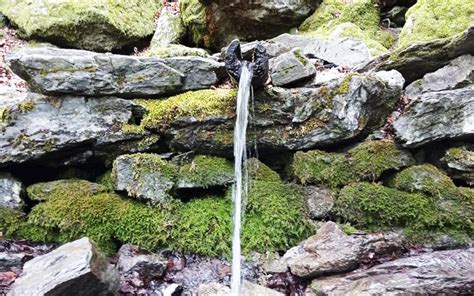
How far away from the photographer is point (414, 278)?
3.90 meters

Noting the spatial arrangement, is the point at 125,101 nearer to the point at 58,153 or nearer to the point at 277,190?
the point at 58,153

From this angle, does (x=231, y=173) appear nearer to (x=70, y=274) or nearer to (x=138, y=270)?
(x=138, y=270)

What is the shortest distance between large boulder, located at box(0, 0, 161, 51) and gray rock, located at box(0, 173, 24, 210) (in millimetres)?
4747

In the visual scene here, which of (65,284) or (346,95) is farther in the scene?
(346,95)

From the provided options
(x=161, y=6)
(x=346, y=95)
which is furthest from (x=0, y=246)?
(x=161, y=6)

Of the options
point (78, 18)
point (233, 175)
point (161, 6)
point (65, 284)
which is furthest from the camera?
point (161, 6)

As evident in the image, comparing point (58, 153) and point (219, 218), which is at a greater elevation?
point (58, 153)

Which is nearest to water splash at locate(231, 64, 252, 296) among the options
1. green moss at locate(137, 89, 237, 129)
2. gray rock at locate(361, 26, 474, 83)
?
green moss at locate(137, 89, 237, 129)

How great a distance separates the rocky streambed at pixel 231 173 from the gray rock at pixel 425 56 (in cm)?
2

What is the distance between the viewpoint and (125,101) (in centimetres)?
582

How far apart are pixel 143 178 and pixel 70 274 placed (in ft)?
5.72

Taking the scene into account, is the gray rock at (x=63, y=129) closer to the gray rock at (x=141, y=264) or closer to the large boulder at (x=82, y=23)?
the gray rock at (x=141, y=264)

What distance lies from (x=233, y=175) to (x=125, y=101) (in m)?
2.07

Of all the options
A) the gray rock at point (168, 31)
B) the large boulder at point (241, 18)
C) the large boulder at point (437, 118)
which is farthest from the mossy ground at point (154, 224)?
the gray rock at point (168, 31)
